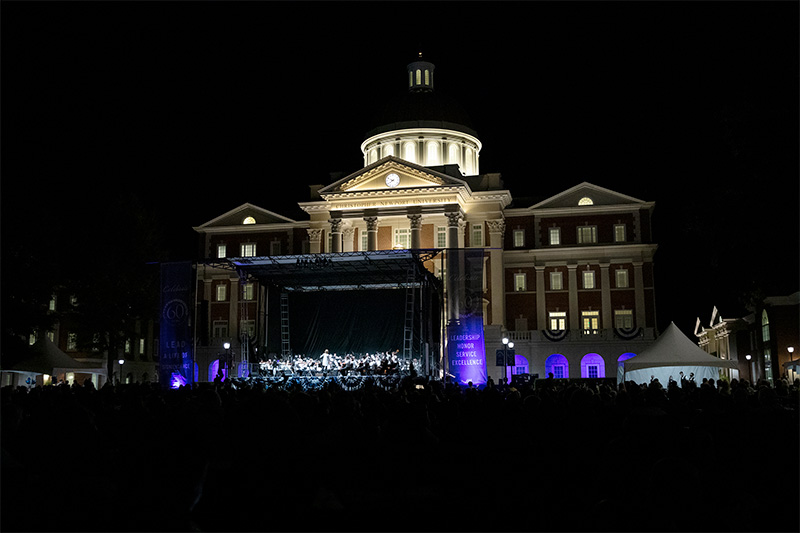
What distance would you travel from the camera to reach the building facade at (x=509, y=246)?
5066 centimetres

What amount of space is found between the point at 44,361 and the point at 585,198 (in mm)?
38009

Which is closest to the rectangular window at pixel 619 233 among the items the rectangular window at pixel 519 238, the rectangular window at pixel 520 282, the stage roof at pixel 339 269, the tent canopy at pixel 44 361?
the rectangular window at pixel 519 238

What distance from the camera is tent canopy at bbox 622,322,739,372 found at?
2542cm

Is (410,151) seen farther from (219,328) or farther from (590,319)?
(219,328)

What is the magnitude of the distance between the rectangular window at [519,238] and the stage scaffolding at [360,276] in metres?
15.4

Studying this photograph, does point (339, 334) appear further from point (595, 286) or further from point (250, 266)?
point (595, 286)

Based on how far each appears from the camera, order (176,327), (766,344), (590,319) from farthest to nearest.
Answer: (590,319)
(766,344)
(176,327)

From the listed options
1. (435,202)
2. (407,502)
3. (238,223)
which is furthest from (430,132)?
(407,502)

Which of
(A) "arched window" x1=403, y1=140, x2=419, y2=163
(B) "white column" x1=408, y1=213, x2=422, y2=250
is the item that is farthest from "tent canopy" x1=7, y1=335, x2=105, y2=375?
(A) "arched window" x1=403, y1=140, x2=419, y2=163

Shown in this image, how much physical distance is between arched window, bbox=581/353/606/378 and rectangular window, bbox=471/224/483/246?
10.5 m

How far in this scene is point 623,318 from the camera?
52969 mm

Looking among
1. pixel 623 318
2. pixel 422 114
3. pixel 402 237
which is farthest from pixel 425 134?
pixel 623 318

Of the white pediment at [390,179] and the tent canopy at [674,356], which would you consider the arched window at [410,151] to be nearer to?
the white pediment at [390,179]

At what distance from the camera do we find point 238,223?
192 ft
